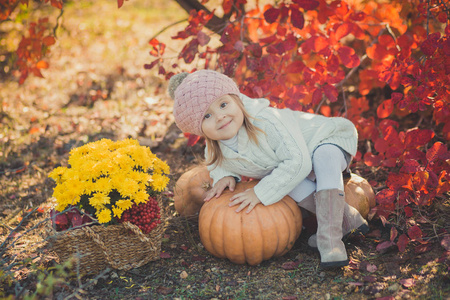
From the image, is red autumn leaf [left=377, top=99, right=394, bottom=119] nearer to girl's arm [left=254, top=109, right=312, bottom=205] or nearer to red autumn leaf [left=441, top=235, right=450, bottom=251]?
girl's arm [left=254, top=109, right=312, bottom=205]

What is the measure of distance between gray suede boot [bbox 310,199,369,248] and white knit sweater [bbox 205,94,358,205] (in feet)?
1.23

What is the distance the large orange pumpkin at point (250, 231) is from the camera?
7.69ft

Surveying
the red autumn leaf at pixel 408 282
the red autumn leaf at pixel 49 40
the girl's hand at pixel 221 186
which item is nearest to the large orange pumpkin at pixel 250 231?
the girl's hand at pixel 221 186

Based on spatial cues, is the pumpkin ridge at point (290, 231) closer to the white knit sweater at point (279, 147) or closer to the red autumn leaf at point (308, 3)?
the white knit sweater at point (279, 147)

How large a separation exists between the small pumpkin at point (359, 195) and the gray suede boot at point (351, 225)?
0.09 metres

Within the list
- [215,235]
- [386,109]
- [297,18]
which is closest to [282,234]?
[215,235]

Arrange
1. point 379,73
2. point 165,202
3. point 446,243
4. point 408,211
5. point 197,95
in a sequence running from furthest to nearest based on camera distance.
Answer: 1. point 165,202
2. point 379,73
3. point 408,211
4. point 197,95
5. point 446,243

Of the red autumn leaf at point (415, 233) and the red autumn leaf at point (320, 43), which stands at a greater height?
the red autumn leaf at point (320, 43)

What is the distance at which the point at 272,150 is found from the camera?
2545mm

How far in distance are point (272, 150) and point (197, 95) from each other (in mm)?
604

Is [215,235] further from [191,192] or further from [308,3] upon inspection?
[308,3]

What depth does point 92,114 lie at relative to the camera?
480cm

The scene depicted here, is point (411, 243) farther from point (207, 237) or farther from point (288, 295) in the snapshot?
point (207, 237)

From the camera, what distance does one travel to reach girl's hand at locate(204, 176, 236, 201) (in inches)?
102
